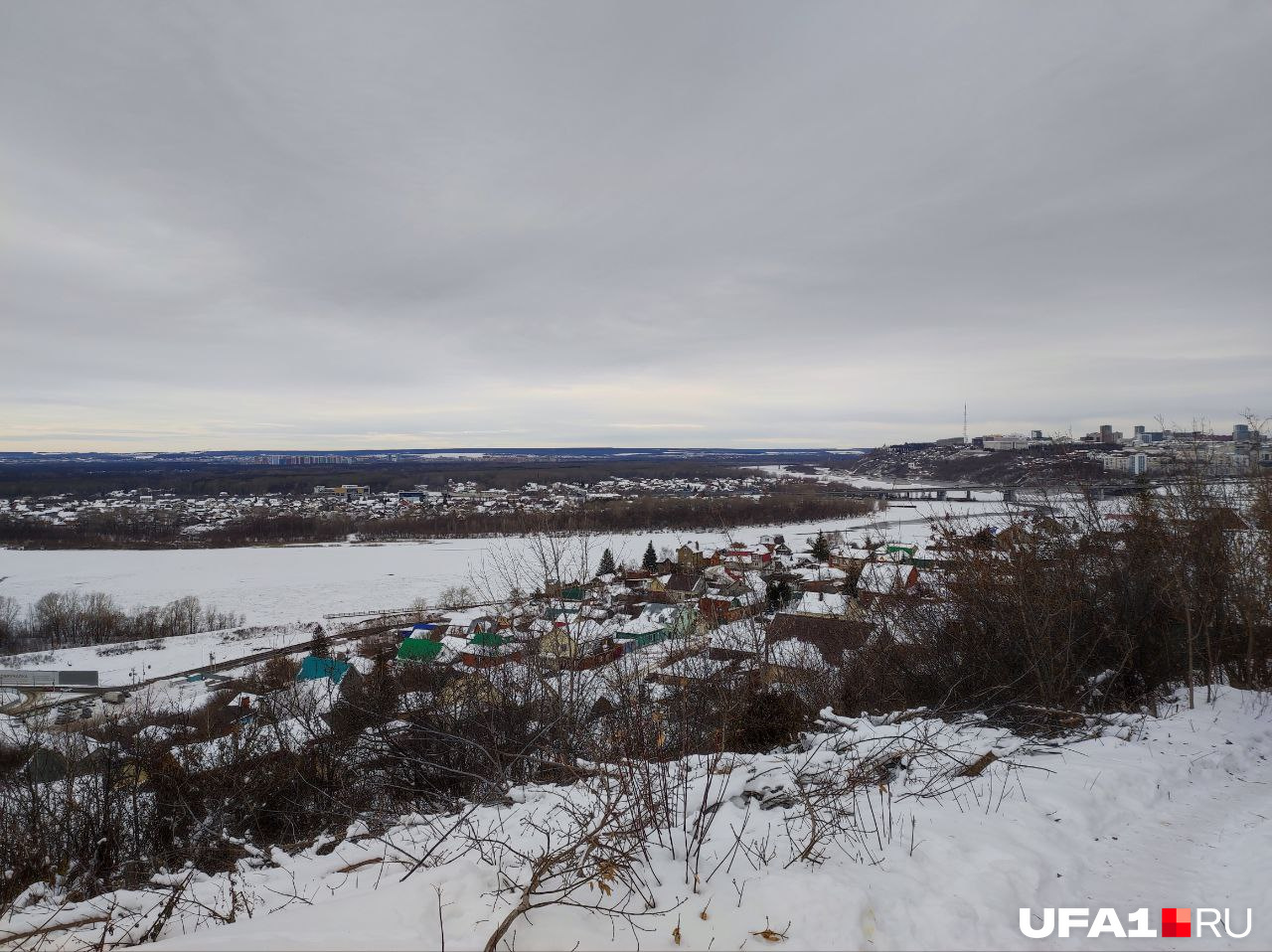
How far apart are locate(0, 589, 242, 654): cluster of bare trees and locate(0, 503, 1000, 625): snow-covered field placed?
1818 millimetres

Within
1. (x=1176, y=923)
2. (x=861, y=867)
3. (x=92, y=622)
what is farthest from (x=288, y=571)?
(x=1176, y=923)

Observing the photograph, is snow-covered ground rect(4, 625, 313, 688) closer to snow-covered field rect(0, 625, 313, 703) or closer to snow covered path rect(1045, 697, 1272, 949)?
snow-covered field rect(0, 625, 313, 703)

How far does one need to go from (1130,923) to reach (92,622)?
37.8 metres

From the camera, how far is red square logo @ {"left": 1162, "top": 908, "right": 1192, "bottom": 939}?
86.7 inches

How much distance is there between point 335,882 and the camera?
3.10 metres

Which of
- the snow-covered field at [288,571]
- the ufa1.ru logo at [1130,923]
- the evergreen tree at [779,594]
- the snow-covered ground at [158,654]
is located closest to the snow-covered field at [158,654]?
Result: the snow-covered ground at [158,654]

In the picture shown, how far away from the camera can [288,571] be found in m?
41.0

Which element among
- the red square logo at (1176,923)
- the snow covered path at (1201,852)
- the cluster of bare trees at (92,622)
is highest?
the red square logo at (1176,923)

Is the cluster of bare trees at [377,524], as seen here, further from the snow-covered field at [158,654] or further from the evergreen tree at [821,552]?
the evergreen tree at [821,552]

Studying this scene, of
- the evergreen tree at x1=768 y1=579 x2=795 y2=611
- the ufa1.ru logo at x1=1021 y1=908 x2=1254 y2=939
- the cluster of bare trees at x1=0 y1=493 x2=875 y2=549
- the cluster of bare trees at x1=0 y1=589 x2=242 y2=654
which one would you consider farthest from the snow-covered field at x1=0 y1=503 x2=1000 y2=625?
the ufa1.ru logo at x1=1021 y1=908 x2=1254 y2=939

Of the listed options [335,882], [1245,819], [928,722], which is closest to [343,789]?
[335,882]

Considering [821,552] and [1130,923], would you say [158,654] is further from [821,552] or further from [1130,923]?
[1130,923]

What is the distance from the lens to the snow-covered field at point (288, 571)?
3203 cm

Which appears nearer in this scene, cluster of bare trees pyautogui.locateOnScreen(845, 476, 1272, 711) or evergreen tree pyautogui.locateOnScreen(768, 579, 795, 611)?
cluster of bare trees pyautogui.locateOnScreen(845, 476, 1272, 711)
